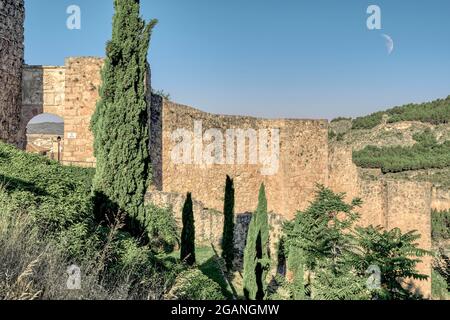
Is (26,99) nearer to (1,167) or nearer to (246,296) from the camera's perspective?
(1,167)

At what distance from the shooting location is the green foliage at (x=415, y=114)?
50.8 m

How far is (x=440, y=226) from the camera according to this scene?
33.2 m

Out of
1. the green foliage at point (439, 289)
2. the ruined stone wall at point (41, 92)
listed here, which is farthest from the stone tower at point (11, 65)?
the green foliage at point (439, 289)

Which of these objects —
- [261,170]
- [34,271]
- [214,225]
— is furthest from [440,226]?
[34,271]

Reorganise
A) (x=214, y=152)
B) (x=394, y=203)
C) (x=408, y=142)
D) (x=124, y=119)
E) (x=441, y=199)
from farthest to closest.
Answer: (x=408, y=142)
(x=441, y=199)
(x=214, y=152)
(x=394, y=203)
(x=124, y=119)

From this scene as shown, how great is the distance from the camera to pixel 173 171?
1747 cm

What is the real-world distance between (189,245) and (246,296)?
2.28 metres

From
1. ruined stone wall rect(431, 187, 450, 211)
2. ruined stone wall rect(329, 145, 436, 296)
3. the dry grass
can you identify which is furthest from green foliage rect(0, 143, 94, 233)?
ruined stone wall rect(431, 187, 450, 211)

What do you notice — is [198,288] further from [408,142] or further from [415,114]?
[415,114]

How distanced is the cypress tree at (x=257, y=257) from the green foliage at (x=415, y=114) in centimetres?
4385

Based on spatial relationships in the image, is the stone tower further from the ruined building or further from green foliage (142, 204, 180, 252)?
green foliage (142, 204, 180, 252)

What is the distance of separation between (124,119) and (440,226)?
30.2 meters

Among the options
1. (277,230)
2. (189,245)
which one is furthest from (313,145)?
(189,245)

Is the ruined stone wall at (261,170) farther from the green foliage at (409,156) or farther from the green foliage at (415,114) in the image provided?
the green foliage at (415,114)
